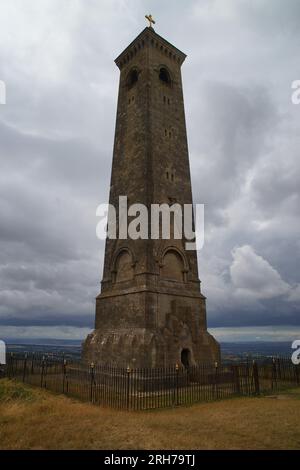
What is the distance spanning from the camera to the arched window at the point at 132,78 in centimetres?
2823

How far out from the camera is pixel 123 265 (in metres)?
23.5

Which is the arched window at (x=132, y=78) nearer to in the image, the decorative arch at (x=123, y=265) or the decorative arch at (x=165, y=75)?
the decorative arch at (x=165, y=75)

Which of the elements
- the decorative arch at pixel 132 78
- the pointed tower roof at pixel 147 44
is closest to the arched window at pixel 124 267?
the decorative arch at pixel 132 78

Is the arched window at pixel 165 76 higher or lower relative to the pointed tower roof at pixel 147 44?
lower

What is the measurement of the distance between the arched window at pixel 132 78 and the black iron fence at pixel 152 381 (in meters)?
22.7

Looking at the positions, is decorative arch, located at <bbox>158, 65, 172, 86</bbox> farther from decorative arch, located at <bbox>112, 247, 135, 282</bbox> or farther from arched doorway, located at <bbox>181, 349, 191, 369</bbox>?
arched doorway, located at <bbox>181, 349, 191, 369</bbox>

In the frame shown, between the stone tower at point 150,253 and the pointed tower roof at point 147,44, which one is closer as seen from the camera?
the stone tower at point 150,253

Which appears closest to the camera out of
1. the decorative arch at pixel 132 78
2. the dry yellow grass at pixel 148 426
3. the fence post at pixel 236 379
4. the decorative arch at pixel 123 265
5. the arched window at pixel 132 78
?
the dry yellow grass at pixel 148 426

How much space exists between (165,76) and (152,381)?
24.1 meters

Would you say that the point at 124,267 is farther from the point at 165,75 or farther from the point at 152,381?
the point at 165,75

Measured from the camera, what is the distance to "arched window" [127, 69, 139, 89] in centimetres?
2823

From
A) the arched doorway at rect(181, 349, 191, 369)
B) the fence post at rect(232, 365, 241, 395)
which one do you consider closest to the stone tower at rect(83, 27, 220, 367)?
the arched doorway at rect(181, 349, 191, 369)

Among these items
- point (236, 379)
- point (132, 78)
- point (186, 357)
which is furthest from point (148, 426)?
point (132, 78)

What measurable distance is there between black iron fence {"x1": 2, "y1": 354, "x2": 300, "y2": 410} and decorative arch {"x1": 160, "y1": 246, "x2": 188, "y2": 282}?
6011mm
